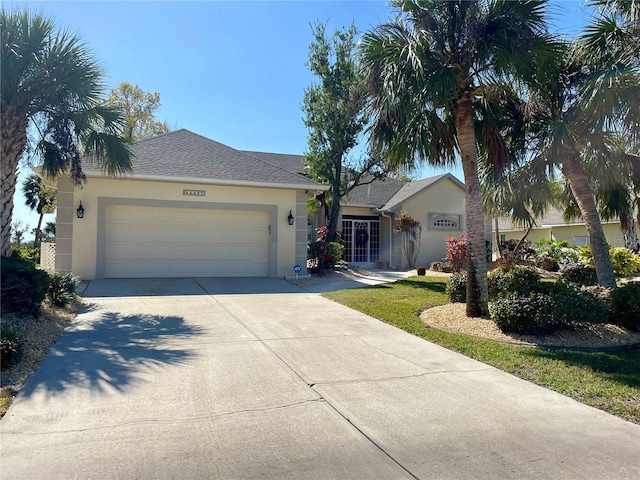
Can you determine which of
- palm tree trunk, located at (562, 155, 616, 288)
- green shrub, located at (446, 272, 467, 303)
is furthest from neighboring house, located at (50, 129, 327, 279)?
palm tree trunk, located at (562, 155, 616, 288)

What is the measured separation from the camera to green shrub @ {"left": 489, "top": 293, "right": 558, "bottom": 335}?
7.24 m

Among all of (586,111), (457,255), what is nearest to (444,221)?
(457,255)

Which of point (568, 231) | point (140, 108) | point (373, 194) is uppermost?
point (140, 108)

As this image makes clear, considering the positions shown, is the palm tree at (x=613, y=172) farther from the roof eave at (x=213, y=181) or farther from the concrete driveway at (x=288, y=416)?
the roof eave at (x=213, y=181)

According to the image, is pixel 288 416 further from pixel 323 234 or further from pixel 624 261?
pixel 624 261

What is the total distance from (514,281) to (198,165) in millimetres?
10142

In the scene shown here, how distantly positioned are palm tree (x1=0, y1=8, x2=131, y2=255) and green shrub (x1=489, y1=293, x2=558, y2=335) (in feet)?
28.9

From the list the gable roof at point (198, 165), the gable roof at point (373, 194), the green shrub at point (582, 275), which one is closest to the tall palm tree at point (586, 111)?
the green shrub at point (582, 275)

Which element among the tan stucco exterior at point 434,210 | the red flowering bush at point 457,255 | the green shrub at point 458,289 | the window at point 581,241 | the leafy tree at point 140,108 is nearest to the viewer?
the green shrub at point 458,289

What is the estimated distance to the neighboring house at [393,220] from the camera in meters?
20.1

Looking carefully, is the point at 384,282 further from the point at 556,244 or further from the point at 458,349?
the point at 556,244

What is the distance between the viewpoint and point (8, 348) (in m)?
5.24

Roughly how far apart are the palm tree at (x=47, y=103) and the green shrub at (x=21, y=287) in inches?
57.6

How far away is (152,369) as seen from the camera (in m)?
5.41
